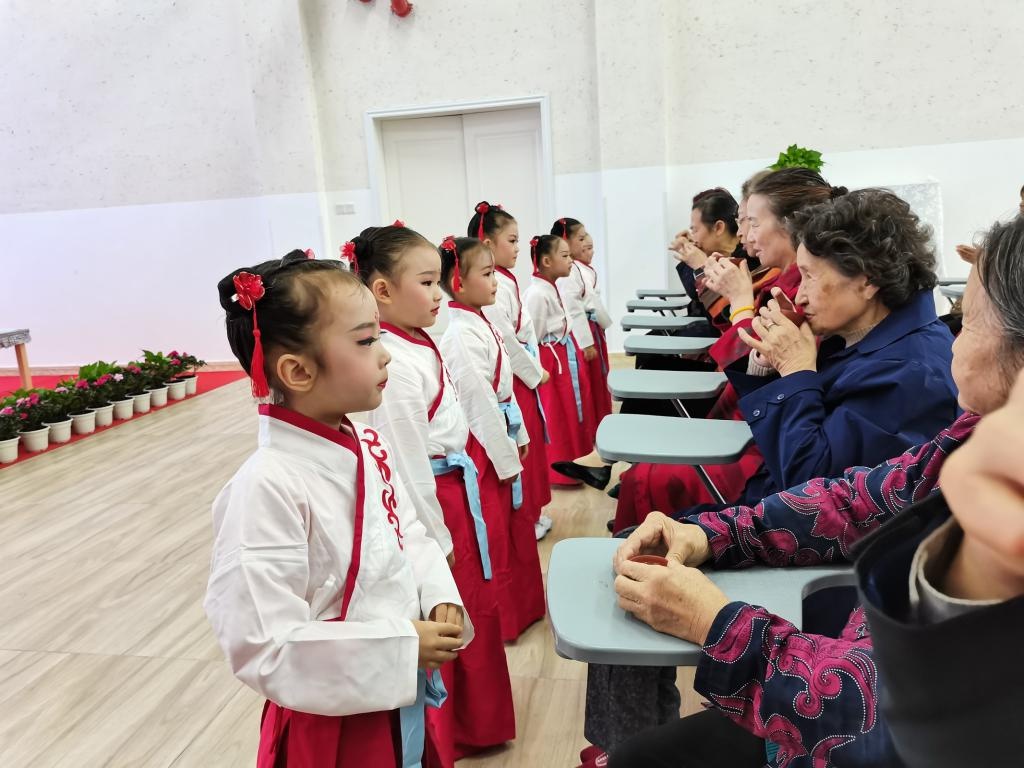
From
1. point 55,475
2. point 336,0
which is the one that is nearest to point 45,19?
point 336,0

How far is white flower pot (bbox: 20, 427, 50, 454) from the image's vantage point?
4.88 metres

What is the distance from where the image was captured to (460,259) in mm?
2555

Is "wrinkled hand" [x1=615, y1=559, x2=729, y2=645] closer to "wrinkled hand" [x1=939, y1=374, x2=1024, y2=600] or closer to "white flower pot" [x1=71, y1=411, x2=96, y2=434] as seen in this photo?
"wrinkled hand" [x1=939, y1=374, x2=1024, y2=600]

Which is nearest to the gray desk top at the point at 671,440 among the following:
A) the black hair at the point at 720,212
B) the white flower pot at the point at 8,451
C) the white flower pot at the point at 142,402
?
the black hair at the point at 720,212

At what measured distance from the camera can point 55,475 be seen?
4.41 meters

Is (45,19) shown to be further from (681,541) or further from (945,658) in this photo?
(945,658)

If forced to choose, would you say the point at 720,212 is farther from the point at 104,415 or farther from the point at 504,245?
the point at 104,415

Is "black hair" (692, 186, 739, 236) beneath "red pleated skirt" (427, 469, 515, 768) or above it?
above

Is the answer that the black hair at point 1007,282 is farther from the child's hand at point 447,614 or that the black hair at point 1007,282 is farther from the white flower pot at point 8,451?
the white flower pot at point 8,451

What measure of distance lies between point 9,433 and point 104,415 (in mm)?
803

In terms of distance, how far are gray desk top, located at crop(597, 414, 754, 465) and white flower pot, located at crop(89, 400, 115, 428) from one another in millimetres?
4909

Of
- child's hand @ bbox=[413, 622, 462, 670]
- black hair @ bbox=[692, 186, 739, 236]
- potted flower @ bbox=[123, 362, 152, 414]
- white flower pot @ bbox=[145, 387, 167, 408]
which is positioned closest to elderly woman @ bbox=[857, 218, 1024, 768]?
child's hand @ bbox=[413, 622, 462, 670]

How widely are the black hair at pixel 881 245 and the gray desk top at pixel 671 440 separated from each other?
0.43m

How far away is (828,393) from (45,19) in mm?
9151
